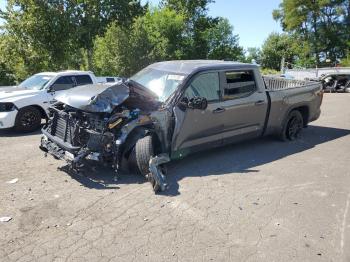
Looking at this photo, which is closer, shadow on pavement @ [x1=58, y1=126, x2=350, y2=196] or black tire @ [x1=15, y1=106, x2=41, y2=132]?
shadow on pavement @ [x1=58, y1=126, x2=350, y2=196]

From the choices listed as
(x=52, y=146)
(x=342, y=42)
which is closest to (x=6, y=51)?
(x=52, y=146)

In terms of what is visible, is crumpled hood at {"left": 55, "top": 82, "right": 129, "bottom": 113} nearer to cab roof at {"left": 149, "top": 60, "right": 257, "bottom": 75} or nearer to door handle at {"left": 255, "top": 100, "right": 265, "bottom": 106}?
cab roof at {"left": 149, "top": 60, "right": 257, "bottom": 75}

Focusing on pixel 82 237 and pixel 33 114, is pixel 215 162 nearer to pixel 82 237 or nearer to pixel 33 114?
pixel 82 237

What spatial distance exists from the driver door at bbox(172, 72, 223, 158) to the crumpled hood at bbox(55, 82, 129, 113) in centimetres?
93

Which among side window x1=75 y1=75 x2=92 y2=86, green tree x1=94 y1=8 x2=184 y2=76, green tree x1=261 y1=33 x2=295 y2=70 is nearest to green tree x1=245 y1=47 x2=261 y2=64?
green tree x1=261 y1=33 x2=295 y2=70

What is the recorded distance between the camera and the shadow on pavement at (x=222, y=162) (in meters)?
6.16

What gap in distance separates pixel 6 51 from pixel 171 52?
1793 cm

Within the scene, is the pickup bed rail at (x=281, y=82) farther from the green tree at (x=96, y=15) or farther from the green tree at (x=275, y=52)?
the green tree at (x=275, y=52)

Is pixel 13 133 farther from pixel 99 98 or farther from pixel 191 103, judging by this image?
pixel 191 103

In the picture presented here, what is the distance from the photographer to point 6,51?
19969mm

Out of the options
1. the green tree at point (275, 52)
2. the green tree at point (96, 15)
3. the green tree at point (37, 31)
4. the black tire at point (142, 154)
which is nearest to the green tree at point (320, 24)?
the green tree at point (275, 52)

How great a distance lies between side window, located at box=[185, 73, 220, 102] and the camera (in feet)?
22.1

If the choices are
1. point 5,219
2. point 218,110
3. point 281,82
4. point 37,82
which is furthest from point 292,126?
point 37,82

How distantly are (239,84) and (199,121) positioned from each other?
1324 mm
